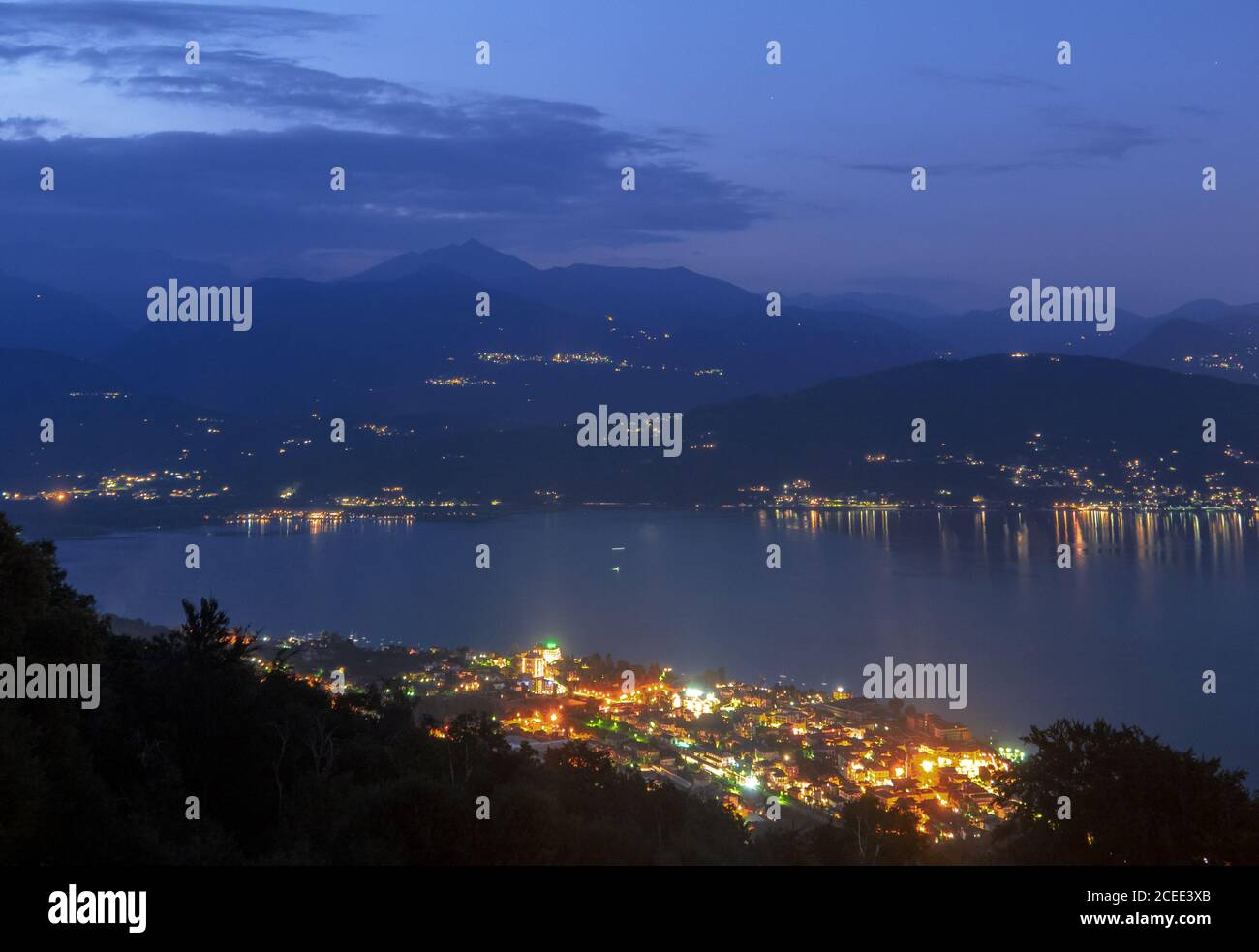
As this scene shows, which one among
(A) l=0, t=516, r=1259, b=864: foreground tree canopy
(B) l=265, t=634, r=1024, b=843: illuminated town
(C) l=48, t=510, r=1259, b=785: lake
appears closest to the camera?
(A) l=0, t=516, r=1259, b=864: foreground tree canopy

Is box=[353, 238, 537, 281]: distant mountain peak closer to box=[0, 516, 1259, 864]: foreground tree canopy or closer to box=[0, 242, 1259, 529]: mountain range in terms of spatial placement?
box=[0, 242, 1259, 529]: mountain range

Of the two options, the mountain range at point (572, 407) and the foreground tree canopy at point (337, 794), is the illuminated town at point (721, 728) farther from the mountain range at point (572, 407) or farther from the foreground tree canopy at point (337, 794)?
the mountain range at point (572, 407)

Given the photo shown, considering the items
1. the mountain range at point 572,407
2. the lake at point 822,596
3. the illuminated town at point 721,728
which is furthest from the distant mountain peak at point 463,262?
the illuminated town at point 721,728

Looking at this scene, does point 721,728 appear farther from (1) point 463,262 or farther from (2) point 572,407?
(1) point 463,262

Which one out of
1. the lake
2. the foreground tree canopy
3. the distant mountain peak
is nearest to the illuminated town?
the foreground tree canopy

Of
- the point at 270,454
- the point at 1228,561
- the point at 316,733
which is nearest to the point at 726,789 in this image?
the point at 316,733

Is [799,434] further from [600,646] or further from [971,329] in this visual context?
[971,329]
